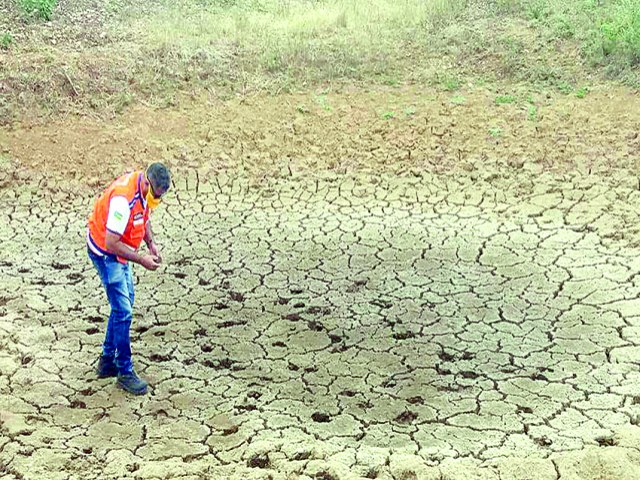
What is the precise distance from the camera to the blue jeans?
6074 mm

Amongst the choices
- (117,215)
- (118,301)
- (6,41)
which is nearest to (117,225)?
(117,215)

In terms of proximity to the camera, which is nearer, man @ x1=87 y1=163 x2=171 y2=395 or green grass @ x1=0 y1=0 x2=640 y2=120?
man @ x1=87 y1=163 x2=171 y2=395

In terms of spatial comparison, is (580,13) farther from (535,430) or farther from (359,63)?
(535,430)

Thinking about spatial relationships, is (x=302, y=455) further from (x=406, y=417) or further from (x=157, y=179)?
(x=157, y=179)

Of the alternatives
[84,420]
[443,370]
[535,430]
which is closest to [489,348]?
[443,370]

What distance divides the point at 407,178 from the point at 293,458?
5098 millimetres

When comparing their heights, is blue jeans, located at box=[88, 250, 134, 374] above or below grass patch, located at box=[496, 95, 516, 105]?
below

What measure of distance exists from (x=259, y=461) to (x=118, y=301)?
145 centimetres

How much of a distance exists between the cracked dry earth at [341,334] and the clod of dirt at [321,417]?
3cm

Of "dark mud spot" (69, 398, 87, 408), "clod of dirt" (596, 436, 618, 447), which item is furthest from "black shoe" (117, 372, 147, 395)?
"clod of dirt" (596, 436, 618, 447)

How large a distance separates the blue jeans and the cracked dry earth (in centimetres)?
27

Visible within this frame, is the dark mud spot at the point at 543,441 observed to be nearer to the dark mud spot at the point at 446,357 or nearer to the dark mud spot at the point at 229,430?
the dark mud spot at the point at 446,357

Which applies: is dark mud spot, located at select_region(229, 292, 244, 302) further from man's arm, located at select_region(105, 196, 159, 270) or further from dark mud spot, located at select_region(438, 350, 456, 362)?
man's arm, located at select_region(105, 196, 159, 270)

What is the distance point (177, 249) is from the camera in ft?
28.7
